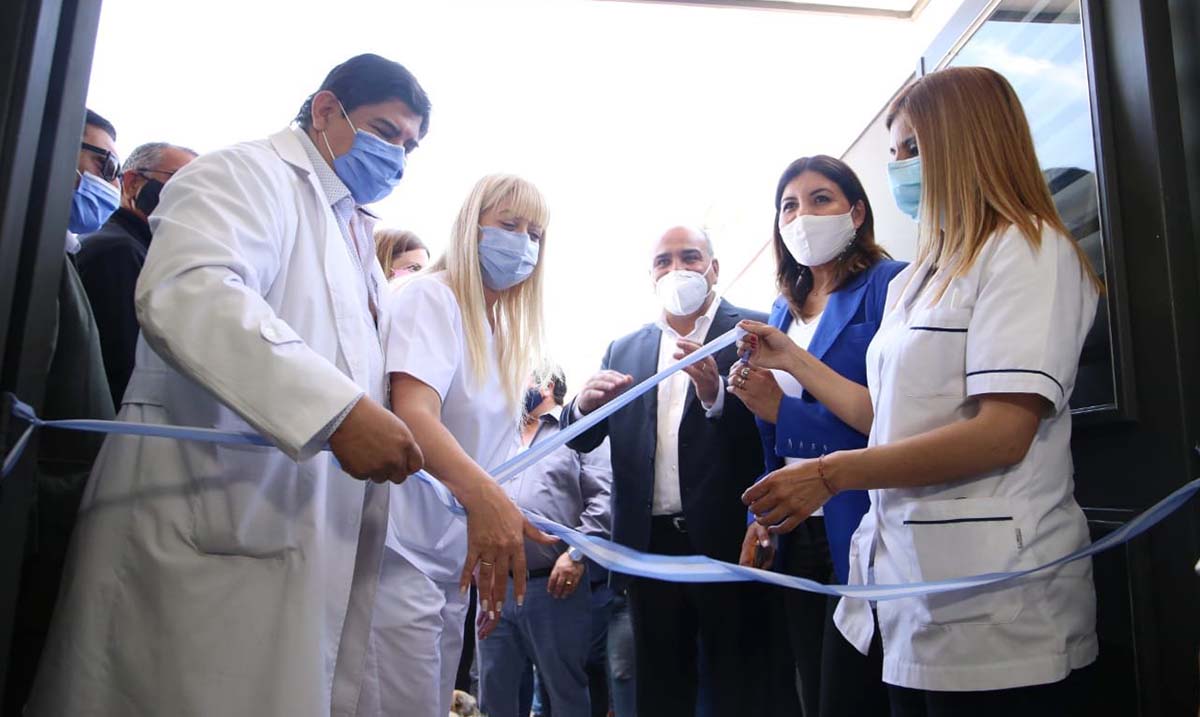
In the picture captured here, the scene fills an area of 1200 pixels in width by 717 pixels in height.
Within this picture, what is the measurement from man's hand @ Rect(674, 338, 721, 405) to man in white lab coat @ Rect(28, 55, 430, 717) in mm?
1049

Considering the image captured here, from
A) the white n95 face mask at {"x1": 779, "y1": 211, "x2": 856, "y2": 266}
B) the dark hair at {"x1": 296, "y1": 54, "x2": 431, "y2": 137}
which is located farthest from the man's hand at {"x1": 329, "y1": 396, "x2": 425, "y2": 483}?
the white n95 face mask at {"x1": 779, "y1": 211, "x2": 856, "y2": 266}

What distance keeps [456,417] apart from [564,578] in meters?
1.33

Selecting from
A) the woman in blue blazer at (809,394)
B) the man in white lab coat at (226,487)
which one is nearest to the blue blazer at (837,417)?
the woman in blue blazer at (809,394)

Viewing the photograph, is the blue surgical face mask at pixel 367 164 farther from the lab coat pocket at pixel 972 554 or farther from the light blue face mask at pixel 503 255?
the lab coat pocket at pixel 972 554

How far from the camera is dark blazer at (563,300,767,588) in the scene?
2.26m

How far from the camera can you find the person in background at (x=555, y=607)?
306 centimetres

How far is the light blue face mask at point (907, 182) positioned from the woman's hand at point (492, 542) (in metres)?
1.21

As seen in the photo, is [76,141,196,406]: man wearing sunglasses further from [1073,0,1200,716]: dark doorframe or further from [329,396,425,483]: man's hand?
[1073,0,1200,716]: dark doorframe

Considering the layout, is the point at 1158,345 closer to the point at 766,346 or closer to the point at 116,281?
the point at 766,346

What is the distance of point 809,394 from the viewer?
77.1 inches

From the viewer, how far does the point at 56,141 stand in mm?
1220

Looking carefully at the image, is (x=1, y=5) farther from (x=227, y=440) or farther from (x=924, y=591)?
(x=924, y=591)

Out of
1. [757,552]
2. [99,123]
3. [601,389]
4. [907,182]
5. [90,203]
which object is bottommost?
[757,552]

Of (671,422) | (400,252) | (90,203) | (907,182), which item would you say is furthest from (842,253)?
(90,203)
